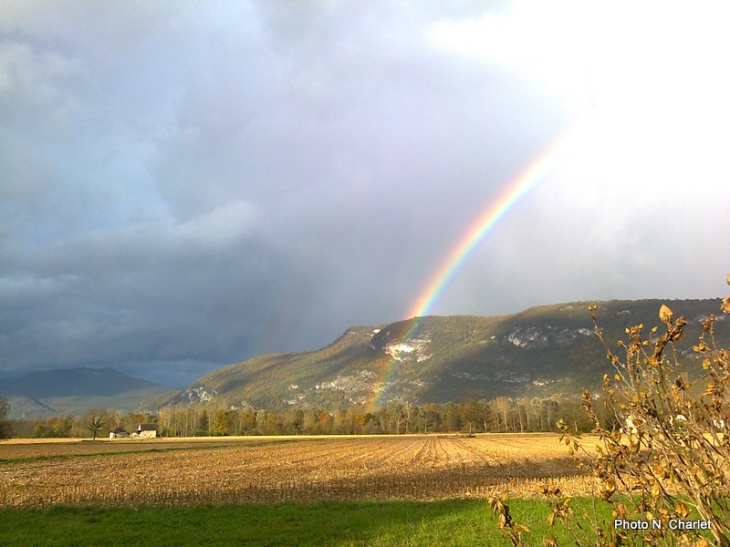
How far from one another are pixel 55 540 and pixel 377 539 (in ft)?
30.7

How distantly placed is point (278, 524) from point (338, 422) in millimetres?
141356

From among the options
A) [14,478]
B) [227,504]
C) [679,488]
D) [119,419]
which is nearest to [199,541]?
[227,504]

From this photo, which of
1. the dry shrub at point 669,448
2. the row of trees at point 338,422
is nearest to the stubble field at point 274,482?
the dry shrub at point 669,448

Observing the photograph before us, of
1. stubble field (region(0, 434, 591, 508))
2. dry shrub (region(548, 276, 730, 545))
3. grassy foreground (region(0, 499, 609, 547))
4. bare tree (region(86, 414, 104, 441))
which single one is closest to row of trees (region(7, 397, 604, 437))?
bare tree (region(86, 414, 104, 441))

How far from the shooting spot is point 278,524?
16.8 meters

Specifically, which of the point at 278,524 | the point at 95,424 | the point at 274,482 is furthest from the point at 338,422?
the point at 278,524

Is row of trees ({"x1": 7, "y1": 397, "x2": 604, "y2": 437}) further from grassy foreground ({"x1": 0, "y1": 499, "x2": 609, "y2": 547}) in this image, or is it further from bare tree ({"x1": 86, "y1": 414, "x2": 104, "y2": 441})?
grassy foreground ({"x1": 0, "y1": 499, "x2": 609, "y2": 547})

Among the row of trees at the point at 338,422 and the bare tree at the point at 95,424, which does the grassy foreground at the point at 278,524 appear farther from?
the bare tree at the point at 95,424

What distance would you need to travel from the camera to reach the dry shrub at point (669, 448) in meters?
2.46

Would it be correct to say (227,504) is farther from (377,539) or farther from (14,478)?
(14,478)

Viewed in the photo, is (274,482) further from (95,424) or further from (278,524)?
(95,424)

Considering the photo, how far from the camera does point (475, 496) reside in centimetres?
2264

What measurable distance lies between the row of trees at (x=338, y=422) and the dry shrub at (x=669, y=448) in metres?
141

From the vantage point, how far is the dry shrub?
2.46m
